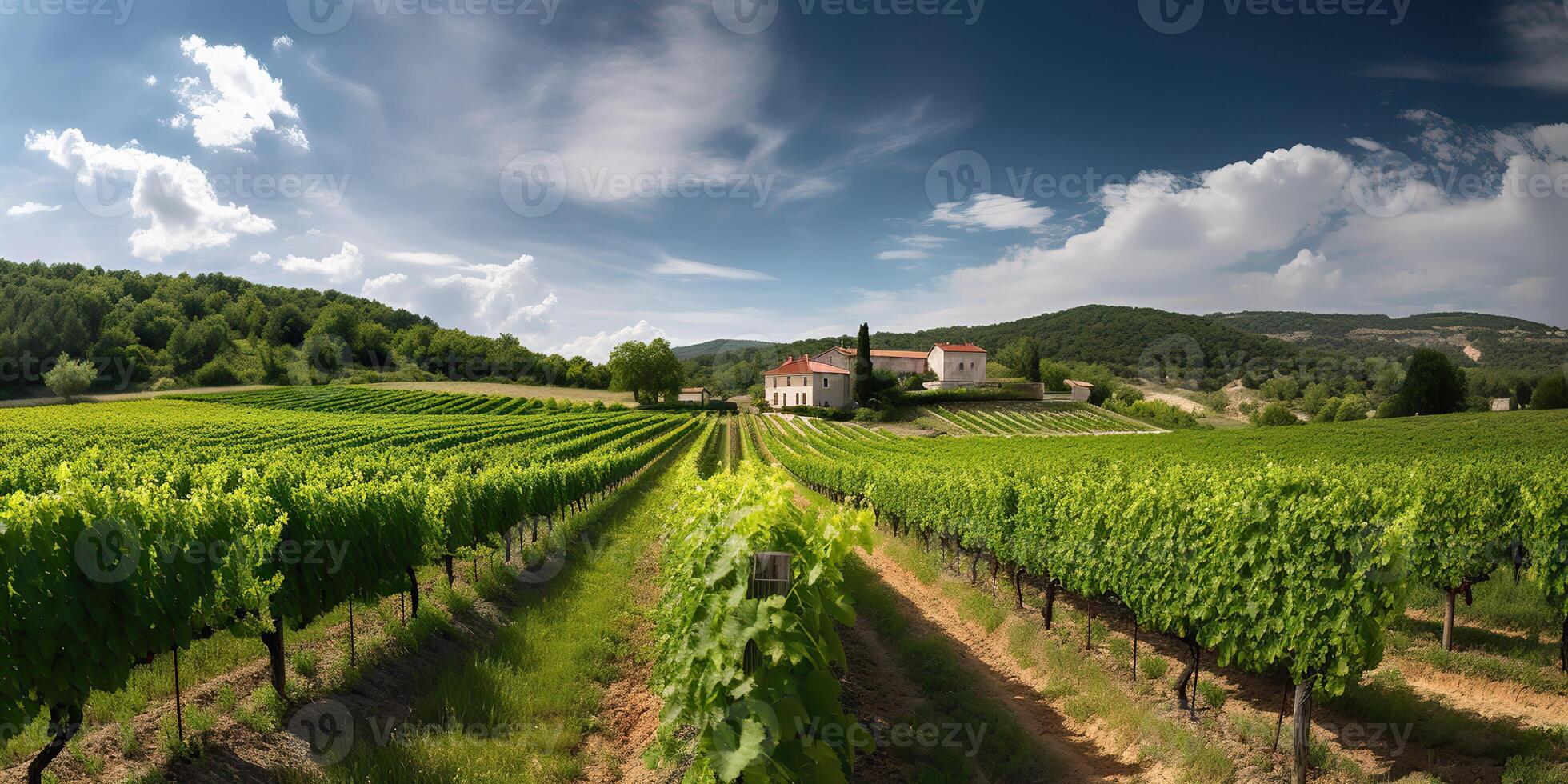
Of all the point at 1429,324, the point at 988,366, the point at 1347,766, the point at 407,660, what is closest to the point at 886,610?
the point at 1347,766

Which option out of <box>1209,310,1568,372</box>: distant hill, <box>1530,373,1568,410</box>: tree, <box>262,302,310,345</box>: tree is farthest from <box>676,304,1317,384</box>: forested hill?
<box>262,302,310,345</box>: tree

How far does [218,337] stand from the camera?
105500 mm

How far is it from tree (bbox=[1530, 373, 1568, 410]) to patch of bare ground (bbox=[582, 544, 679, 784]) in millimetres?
79020

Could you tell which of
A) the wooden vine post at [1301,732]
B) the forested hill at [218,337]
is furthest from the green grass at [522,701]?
the forested hill at [218,337]

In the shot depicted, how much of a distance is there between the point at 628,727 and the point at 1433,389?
81858mm

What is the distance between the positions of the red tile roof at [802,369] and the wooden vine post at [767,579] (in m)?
89.2

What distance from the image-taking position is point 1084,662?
902 cm

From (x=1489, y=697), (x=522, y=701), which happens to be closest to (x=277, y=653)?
(x=522, y=701)

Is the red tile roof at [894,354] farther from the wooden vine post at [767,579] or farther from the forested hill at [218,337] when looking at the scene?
the wooden vine post at [767,579]

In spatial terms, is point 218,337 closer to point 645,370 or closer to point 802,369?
point 645,370

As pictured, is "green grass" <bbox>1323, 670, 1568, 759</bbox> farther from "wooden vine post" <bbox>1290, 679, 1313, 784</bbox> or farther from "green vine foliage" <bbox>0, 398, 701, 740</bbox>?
"green vine foliage" <bbox>0, 398, 701, 740</bbox>

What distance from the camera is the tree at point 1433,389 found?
5984 cm

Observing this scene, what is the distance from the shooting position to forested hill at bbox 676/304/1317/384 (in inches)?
4592

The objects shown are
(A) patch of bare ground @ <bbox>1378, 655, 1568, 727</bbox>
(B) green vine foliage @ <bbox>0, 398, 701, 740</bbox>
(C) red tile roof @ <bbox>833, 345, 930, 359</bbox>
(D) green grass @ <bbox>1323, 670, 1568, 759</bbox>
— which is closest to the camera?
(B) green vine foliage @ <bbox>0, 398, 701, 740</bbox>
